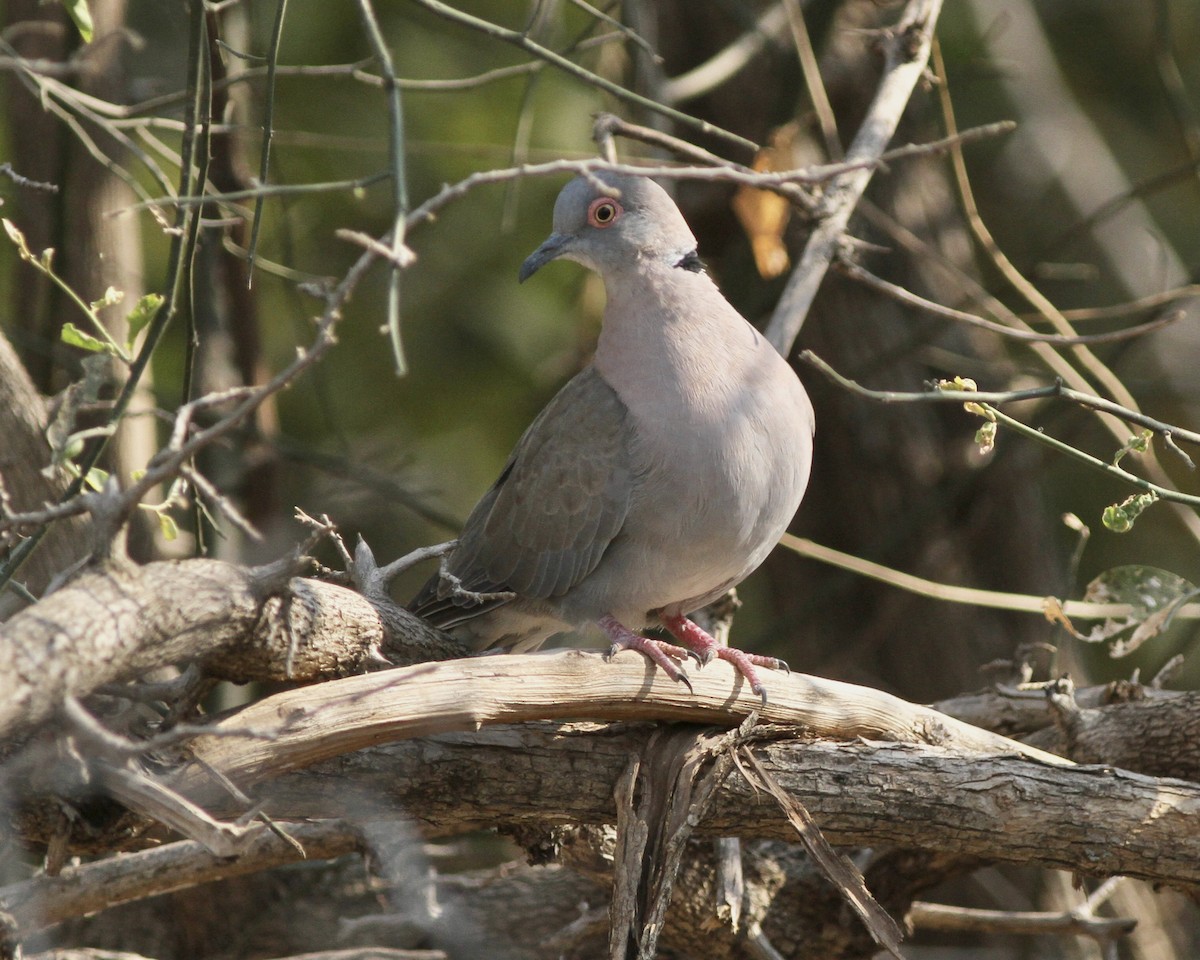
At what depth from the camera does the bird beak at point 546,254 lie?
143 inches

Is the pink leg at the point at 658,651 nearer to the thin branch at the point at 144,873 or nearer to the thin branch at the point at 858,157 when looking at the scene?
the thin branch at the point at 144,873

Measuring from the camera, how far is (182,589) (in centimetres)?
220

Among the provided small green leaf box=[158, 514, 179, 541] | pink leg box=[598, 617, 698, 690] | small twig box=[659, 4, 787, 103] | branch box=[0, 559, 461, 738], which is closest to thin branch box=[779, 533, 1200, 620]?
pink leg box=[598, 617, 698, 690]

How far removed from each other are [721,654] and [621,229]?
3.83 feet

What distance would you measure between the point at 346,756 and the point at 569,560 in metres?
0.93

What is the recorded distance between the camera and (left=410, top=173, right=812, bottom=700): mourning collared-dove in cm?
323

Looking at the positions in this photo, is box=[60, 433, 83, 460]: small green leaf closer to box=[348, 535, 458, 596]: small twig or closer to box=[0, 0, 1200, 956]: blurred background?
box=[348, 535, 458, 596]: small twig

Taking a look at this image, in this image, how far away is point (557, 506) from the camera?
11.6 feet

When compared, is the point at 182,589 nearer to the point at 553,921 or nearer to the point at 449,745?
the point at 449,745

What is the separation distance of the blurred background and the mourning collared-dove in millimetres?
594

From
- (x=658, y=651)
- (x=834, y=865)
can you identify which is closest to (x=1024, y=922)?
(x=834, y=865)

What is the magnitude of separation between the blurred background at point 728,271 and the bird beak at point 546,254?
16.4 inches

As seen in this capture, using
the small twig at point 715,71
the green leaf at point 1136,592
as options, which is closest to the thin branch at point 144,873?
the green leaf at point 1136,592

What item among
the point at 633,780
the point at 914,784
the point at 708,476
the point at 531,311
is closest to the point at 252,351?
the point at 531,311
